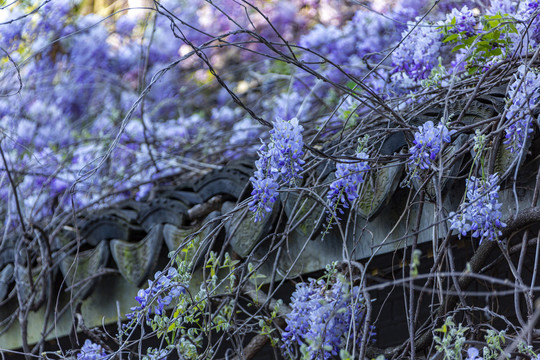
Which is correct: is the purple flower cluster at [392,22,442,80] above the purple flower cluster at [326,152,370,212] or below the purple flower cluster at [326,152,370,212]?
above

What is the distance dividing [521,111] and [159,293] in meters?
0.86

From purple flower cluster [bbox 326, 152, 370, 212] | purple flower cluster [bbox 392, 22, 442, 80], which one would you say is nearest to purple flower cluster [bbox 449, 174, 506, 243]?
purple flower cluster [bbox 326, 152, 370, 212]

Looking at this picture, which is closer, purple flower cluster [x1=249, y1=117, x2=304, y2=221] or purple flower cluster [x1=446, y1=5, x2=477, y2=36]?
purple flower cluster [x1=249, y1=117, x2=304, y2=221]

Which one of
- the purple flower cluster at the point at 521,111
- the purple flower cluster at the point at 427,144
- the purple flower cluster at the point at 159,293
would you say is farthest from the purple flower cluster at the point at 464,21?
the purple flower cluster at the point at 159,293

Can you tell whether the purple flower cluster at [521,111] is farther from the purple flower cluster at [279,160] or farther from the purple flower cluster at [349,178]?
the purple flower cluster at [279,160]

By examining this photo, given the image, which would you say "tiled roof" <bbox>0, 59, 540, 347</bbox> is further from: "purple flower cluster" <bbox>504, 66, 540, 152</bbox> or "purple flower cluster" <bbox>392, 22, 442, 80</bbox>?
"purple flower cluster" <bbox>392, 22, 442, 80</bbox>

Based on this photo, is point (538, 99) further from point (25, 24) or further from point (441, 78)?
point (25, 24)

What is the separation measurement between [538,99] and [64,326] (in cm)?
165

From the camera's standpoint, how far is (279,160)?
58.2 inches

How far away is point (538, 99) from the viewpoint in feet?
5.13

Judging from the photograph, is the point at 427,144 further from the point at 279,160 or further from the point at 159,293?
the point at 159,293

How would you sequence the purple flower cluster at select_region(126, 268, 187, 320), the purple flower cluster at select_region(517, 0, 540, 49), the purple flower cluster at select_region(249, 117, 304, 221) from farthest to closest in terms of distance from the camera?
1. the purple flower cluster at select_region(517, 0, 540, 49)
2. the purple flower cluster at select_region(126, 268, 187, 320)
3. the purple flower cluster at select_region(249, 117, 304, 221)

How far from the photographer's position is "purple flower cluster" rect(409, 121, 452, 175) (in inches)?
59.2

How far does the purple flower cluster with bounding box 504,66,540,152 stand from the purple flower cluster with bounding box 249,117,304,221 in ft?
1.40
